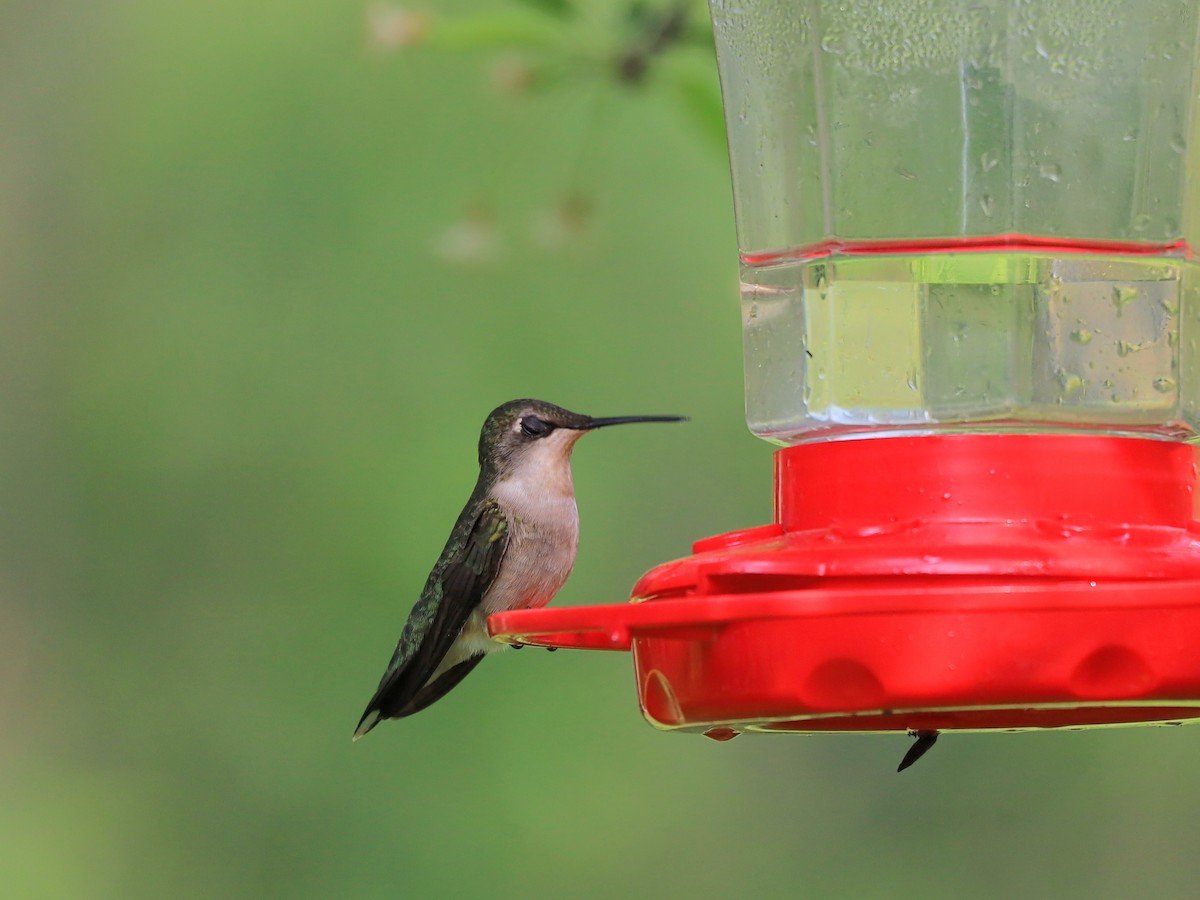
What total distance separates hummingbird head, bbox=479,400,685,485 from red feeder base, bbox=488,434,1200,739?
5.47ft

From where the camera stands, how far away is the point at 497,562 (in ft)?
13.3

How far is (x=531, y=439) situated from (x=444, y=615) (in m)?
0.61

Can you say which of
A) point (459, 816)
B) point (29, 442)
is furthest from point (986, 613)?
point (29, 442)

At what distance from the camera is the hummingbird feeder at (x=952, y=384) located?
216 cm

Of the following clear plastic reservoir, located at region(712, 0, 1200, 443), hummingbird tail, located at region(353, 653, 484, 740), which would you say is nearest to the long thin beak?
clear plastic reservoir, located at region(712, 0, 1200, 443)

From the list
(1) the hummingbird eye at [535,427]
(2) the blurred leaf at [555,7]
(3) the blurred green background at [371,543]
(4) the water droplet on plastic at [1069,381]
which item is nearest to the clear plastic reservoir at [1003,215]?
(4) the water droplet on plastic at [1069,381]

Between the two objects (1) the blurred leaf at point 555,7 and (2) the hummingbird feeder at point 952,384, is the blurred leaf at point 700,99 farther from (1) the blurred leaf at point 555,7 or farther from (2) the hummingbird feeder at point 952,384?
(1) the blurred leaf at point 555,7

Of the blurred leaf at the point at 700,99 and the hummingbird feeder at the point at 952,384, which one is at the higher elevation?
the blurred leaf at the point at 700,99

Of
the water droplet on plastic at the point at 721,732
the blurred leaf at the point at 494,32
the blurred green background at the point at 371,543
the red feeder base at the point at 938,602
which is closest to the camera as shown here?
the red feeder base at the point at 938,602

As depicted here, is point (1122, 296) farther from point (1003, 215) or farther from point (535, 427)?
point (535, 427)

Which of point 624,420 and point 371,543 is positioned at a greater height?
point 624,420

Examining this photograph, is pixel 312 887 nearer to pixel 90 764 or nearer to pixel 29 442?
pixel 90 764

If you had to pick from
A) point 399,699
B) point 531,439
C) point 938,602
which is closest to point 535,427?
point 531,439

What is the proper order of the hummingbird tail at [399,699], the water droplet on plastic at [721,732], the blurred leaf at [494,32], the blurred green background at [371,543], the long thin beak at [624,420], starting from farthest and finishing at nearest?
the blurred green background at [371,543], the hummingbird tail at [399,699], the long thin beak at [624,420], the blurred leaf at [494,32], the water droplet on plastic at [721,732]
